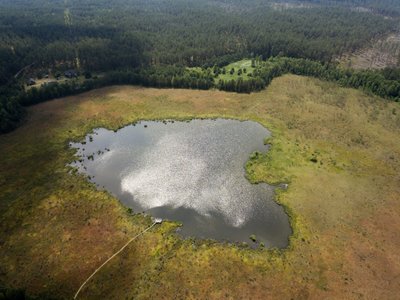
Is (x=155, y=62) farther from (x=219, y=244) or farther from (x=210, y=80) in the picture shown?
(x=219, y=244)

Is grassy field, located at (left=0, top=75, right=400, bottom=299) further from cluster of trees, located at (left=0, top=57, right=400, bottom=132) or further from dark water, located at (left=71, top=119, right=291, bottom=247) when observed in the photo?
cluster of trees, located at (left=0, top=57, right=400, bottom=132)

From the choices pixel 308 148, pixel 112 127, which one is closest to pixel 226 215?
pixel 308 148

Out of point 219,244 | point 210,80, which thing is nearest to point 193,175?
point 219,244

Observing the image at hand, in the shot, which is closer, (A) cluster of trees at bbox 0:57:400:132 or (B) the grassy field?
(B) the grassy field

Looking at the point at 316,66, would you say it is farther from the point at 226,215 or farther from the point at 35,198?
the point at 35,198

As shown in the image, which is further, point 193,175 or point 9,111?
point 9,111

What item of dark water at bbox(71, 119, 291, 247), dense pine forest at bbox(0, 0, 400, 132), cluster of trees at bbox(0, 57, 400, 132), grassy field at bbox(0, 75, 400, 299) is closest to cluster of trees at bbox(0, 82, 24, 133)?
dense pine forest at bbox(0, 0, 400, 132)
